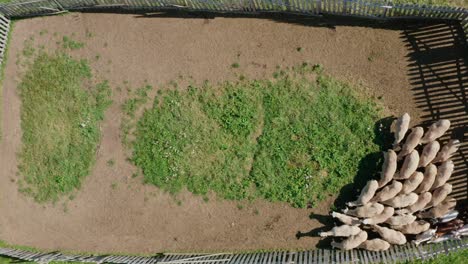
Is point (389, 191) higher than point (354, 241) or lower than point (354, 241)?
higher

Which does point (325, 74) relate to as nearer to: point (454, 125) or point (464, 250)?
point (454, 125)

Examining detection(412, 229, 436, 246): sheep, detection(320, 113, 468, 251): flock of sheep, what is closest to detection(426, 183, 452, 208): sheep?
detection(320, 113, 468, 251): flock of sheep

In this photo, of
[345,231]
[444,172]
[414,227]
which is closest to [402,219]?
[414,227]

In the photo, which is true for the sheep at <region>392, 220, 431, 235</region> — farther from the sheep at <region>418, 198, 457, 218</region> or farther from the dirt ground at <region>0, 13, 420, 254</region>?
the dirt ground at <region>0, 13, 420, 254</region>

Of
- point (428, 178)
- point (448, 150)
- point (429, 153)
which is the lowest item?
point (428, 178)

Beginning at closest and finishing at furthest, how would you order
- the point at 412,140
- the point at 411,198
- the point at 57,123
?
the point at 411,198 < the point at 412,140 < the point at 57,123

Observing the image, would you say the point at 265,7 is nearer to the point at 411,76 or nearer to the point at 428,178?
the point at 411,76

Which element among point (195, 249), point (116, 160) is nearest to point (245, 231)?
point (195, 249)
